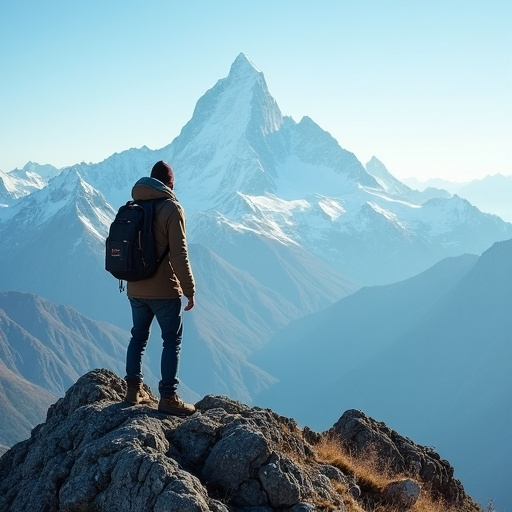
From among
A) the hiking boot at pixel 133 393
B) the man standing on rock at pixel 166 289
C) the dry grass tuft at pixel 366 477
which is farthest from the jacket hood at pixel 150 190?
the dry grass tuft at pixel 366 477

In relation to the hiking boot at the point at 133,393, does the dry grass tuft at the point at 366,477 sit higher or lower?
higher

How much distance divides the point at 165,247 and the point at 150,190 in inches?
46.7

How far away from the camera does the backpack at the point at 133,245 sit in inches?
521

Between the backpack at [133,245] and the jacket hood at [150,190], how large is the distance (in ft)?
0.82

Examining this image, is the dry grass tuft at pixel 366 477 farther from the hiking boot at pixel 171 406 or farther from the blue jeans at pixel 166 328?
the blue jeans at pixel 166 328

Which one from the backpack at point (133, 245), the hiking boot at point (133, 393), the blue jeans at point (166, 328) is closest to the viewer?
the backpack at point (133, 245)

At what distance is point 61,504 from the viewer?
1115 cm

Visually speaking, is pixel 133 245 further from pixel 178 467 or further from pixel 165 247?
pixel 178 467

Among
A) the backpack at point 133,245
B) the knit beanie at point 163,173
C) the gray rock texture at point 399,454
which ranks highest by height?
the knit beanie at point 163,173

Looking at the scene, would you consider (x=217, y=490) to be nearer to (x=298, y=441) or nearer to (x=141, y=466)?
(x=141, y=466)

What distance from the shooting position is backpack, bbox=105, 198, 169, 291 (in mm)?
13234

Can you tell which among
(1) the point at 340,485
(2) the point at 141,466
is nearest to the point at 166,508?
(2) the point at 141,466

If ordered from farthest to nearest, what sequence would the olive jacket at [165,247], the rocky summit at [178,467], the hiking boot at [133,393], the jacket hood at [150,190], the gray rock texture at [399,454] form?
the gray rock texture at [399,454]
the hiking boot at [133,393]
the jacket hood at [150,190]
the olive jacket at [165,247]
the rocky summit at [178,467]

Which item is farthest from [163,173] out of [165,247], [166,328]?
[166,328]
